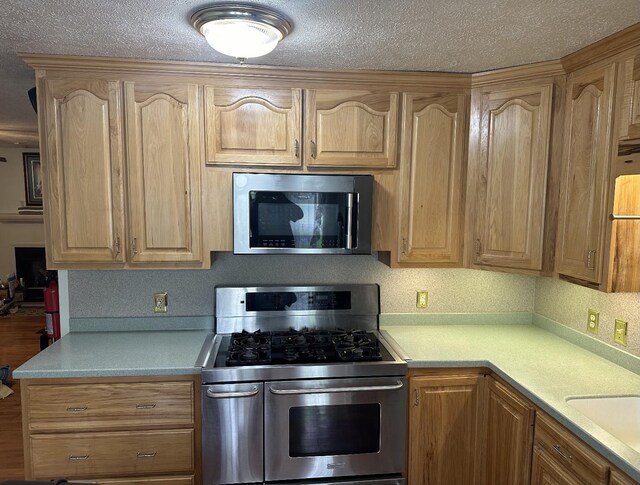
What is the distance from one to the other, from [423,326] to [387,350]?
1.71ft

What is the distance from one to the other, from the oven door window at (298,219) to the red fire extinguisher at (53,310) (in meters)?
1.42

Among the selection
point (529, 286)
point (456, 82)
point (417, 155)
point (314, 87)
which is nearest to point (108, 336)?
point (314, 87)

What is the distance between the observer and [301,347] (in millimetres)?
2195

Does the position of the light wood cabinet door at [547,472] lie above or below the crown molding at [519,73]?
below

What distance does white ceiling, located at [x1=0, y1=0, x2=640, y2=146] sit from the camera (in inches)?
57.3

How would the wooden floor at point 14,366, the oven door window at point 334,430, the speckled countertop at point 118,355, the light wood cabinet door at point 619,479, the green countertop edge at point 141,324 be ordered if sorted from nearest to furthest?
1. the light wood cabinet door at point 619,479
2. the speckled countertop at point 118,355
3. the oven door window at point 334,430
4. the green countertop edge at point 141,324
5. the wooden floor at point 14,366

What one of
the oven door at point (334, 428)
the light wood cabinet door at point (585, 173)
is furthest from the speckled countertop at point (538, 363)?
the light wood cabinet door at point (585, 173)

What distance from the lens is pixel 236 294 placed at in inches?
96.0

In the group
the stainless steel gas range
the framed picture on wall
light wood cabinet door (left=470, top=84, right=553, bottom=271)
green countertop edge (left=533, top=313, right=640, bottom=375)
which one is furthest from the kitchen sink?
the framed picture on wall

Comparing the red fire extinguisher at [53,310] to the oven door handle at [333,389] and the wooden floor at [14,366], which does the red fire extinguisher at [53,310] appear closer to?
the wooden floor at [14,366]

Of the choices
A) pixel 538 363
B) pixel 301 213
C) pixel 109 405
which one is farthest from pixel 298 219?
pixel 538 363

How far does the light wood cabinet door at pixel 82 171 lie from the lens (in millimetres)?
2047

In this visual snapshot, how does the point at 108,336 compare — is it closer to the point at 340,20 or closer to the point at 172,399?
the point at 172,399

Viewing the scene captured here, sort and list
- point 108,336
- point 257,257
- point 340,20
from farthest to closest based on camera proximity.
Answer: point 257,257, point 108,336, point 340,20
